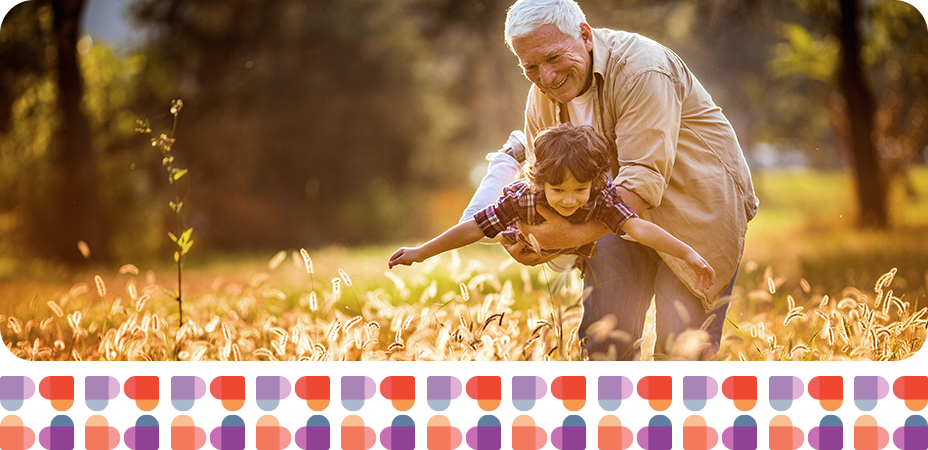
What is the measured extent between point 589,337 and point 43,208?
9.87m

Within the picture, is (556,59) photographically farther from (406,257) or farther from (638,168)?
(406,257)

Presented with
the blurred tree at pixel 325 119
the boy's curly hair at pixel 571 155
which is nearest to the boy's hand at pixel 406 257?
the boy's curly hair at pixel 571 155

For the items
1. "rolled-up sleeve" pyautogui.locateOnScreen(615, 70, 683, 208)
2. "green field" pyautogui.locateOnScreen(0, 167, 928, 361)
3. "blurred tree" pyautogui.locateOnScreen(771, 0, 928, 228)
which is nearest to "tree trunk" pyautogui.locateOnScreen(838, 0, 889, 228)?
"blurred tree" pyautogui.locateOnScreen(771, 0, 928, 228)

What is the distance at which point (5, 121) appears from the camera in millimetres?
9383

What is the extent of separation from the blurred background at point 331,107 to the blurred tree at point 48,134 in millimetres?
27

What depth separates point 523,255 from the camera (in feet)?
8.68

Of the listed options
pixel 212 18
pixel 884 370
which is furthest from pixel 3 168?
pixel 884 370

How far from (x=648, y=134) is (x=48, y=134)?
10307 millimetres

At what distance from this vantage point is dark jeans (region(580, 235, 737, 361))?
8.89ft

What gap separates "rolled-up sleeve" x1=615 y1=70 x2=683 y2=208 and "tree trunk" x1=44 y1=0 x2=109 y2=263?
8100 millimetres

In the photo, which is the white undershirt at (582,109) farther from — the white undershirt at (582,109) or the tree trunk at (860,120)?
the tree trunk at (860,120)

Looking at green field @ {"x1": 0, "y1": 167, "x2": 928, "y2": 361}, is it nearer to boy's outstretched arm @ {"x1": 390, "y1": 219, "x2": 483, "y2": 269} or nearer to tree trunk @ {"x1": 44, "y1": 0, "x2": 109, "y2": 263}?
boy's outstretched arm @ {"x1": 390, "y1": 219, "x2": 483, "y2": 269}

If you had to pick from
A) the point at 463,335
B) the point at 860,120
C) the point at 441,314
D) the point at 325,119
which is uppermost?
the point at 325,119

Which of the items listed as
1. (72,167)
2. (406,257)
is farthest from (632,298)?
(72,167)
